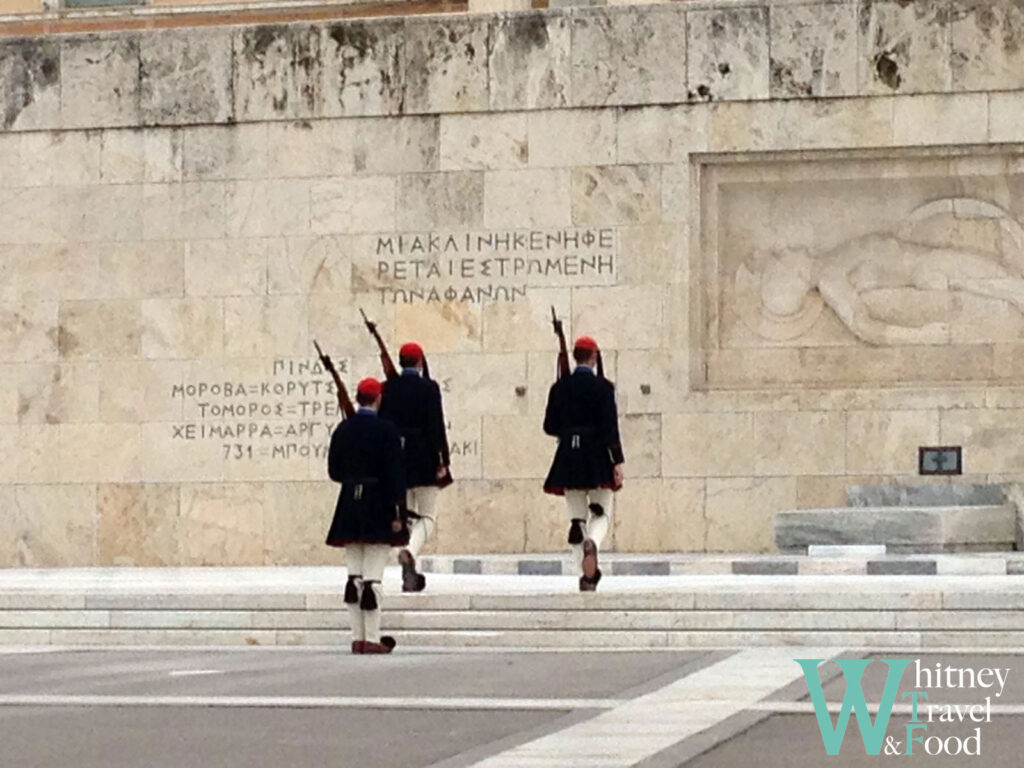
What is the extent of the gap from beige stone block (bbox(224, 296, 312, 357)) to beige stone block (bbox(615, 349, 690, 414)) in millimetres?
2626

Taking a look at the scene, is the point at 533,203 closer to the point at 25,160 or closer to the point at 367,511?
the point at 25,160

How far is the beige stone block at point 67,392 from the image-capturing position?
21.3 m

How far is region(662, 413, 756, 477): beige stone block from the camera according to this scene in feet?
66.8

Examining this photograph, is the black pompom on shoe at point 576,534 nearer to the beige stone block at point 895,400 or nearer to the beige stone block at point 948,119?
the beige stone block at point 895,400

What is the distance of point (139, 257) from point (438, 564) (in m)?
4.42

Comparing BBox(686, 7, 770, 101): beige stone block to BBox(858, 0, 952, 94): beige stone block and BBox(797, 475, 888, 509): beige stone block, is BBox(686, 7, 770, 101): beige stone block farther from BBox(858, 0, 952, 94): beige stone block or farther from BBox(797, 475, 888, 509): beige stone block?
BBox(797, 475, 888, 509): beige stone block

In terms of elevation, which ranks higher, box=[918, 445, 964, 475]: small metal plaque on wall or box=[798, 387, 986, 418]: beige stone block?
box=[798, 387, 986, 418]: beige stone block

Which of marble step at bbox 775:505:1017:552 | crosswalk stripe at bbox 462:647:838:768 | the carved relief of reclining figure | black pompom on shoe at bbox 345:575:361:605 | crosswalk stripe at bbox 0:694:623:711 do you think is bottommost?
crosswalk stripe at bbox 0:694:623:711

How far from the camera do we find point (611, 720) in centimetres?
1003

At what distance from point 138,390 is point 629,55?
4.95m

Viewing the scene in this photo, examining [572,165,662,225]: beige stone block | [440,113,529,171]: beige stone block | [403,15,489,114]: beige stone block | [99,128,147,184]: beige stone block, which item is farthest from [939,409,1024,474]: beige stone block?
[99,128,147,184]: beige stone block

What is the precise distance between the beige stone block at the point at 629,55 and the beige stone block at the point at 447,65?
2.59 ft

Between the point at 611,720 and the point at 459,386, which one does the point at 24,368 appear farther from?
the point at 611,720

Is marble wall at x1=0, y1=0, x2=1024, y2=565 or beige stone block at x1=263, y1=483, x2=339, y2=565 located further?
beige stone block at x1=263, y1=483, x2=339, y2=565
